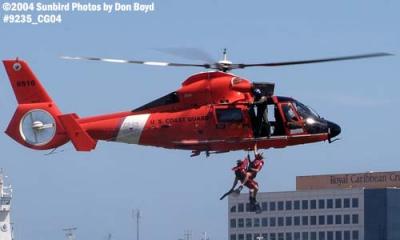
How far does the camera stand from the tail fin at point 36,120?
2800 inches

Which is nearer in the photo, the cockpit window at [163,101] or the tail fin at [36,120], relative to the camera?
the cockpit window at [163,101]

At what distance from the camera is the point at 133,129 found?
71000 millimetres

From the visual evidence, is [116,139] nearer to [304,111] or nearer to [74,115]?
[74,115]

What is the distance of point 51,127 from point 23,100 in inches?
107

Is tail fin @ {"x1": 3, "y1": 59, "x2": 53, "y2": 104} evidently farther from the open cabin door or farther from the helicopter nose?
the helicopter nose

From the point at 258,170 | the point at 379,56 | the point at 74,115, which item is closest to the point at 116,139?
the point at 74,115

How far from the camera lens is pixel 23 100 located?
74.4m

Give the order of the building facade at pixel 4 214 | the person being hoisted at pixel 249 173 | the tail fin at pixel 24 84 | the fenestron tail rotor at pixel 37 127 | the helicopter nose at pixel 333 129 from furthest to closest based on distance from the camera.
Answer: the building facade at pixel 4 214, the tail fin at pixel 24 84, the fenestron tail rotor at pixel 37 127, the helicopter nose at pixel 333 129, the person being hoisted at pixel 249 173

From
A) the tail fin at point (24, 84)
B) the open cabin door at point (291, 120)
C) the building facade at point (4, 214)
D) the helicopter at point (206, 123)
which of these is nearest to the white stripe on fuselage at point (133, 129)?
the helicopter at point (206, 123)

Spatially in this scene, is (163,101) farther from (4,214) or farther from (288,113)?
(4,214)

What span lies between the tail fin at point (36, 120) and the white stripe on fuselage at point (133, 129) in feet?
4.71

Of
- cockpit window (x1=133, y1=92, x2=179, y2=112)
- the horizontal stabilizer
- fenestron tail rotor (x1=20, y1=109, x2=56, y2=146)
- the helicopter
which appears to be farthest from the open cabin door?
fenestron tail rotor (x1=20, y1=109, x2=56, y2=146)

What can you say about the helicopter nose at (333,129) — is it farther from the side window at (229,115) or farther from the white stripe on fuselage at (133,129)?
the white stripe on fuselage at (133,129)

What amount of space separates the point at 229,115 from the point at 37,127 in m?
9.46
